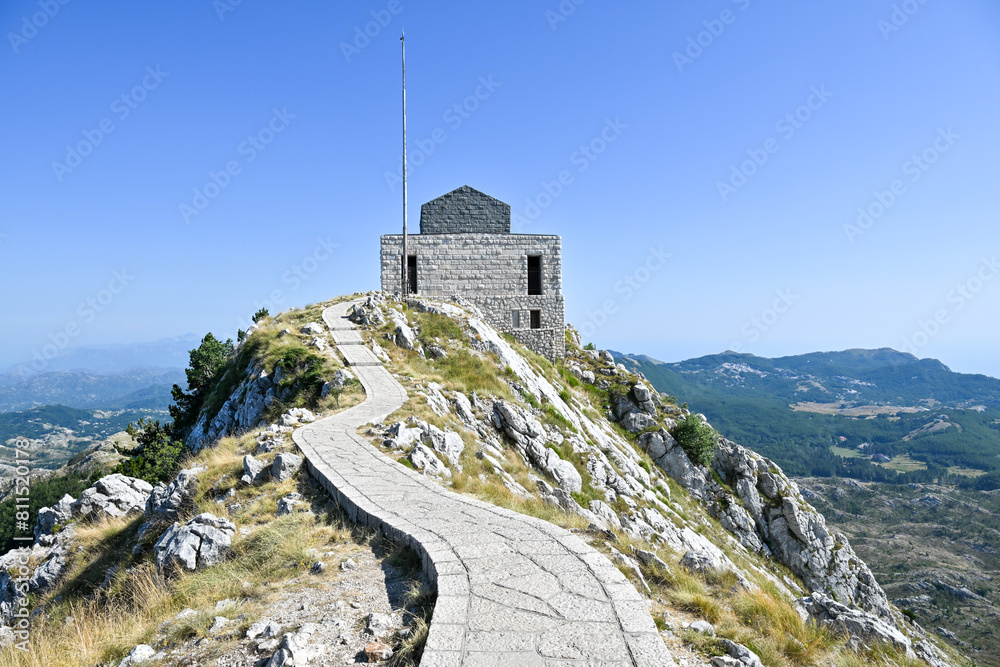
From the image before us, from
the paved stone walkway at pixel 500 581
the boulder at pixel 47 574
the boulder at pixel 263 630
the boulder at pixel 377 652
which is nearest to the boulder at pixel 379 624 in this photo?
the boulder at pixel 377 652

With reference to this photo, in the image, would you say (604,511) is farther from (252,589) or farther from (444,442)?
(252,589)

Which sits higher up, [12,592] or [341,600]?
[341,600]

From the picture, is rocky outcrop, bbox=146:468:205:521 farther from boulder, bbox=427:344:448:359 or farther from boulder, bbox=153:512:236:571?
boulder, bbox=427:344:448:359

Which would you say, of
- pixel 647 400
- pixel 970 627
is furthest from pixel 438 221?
pixel 970 627

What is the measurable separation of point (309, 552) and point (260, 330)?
2145 cm

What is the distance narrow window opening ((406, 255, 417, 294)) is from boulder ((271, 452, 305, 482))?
2043 centimetres

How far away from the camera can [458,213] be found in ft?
101

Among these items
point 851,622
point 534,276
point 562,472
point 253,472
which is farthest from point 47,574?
point 534,276

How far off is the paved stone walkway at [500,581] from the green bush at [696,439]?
21975 millimetres

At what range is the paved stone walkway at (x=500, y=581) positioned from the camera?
4.57 m

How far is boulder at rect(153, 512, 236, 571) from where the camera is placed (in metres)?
7.55

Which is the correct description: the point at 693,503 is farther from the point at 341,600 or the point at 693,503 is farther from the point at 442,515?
the point at 341,600

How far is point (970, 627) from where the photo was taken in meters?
82.6

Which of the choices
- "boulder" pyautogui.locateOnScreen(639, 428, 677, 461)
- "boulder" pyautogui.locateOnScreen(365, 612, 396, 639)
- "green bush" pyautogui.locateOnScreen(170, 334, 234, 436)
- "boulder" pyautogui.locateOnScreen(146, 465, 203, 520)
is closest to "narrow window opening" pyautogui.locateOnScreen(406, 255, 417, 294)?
"green bush" pyautogui.locateOnScreen(170, 334, 234, 436)
